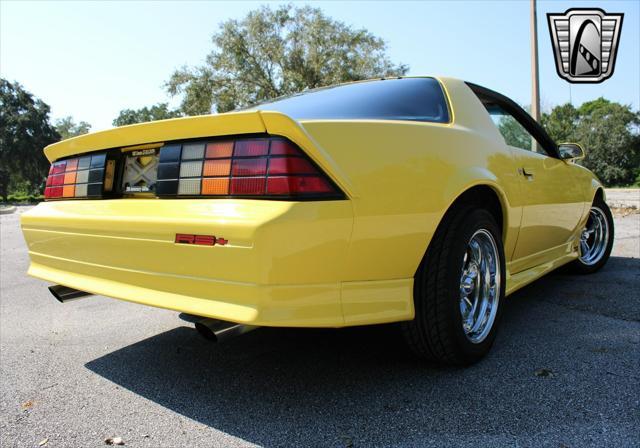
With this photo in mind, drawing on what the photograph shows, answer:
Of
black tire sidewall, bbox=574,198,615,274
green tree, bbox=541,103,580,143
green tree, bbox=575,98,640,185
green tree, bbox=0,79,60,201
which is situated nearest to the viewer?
black tire sidewall, bbox=574,198,615,274

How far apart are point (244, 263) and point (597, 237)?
400 cm

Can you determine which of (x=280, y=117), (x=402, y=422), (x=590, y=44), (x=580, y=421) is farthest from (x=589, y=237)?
(x=590, y=44)

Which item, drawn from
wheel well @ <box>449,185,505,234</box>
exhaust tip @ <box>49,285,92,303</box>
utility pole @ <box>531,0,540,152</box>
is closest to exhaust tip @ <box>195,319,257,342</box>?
exhaust tip @ <box>49,285,92,303</box>

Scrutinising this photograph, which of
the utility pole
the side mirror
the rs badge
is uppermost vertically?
the utility pole

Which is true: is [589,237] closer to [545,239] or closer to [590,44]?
[545,239]

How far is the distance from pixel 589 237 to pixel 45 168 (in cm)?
5551

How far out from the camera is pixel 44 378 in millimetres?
2332

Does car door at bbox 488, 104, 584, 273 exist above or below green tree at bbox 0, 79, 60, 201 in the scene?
below

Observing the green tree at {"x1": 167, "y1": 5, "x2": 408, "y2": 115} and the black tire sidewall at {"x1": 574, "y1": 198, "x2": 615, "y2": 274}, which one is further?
the green tree at {"x1": 167, "y1": 5, "x2": 408, "y2": 115}

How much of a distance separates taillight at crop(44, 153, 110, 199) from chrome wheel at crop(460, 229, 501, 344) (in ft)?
5.79

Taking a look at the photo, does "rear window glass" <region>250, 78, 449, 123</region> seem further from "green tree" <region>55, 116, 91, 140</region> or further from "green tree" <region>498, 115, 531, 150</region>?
"green tree" <region>55, 116, 91, 140</region>

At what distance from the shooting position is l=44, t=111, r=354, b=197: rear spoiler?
1721 millimetres

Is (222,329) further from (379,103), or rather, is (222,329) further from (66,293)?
(379,103)

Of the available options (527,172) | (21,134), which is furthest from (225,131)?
(21,134)
